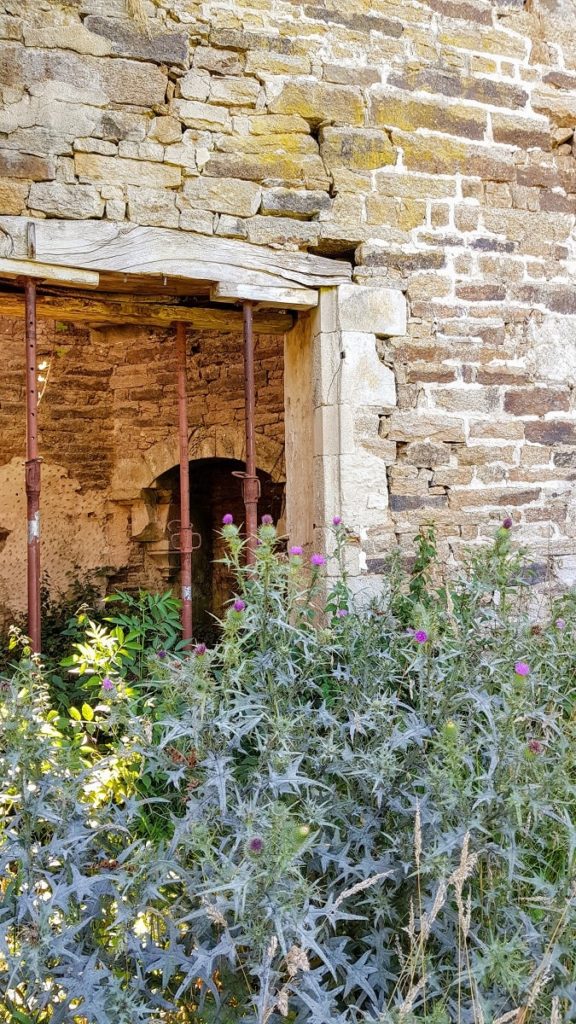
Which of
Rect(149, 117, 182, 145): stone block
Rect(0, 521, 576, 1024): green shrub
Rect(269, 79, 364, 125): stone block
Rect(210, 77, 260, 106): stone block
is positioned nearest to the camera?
Rect(0, 521, 576, 1024): green shrub

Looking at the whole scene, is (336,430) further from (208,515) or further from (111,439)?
(208,515)

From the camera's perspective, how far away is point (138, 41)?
12.0 ft

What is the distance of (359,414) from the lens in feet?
13.0

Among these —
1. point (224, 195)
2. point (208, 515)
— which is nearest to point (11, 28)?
point (224, 195)

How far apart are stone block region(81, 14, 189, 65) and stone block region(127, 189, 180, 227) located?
514mm

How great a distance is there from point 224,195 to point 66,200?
629 millimetres


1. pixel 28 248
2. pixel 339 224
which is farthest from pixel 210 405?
pixel 28 248

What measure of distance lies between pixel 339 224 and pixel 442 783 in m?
2.61

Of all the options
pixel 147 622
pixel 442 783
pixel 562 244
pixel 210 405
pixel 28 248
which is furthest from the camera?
pixel 210 405

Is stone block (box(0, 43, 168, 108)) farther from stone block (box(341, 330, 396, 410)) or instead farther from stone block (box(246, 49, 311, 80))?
stone block (box(341, 330, 396, 410))

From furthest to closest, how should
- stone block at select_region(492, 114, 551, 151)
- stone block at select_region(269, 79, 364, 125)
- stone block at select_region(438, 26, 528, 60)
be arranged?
stone block at select_region(492, 114, 551, 151), stone block at select_region(438, 26, 528, 60), stone block at select_region(269, 79, 364, 125)

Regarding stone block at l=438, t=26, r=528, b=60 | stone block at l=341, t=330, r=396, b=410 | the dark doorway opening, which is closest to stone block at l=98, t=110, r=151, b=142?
stone block at l=341, t=330, r=396, b=410

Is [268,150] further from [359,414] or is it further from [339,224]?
[359,414]

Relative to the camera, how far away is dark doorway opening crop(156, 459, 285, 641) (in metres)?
7.09
